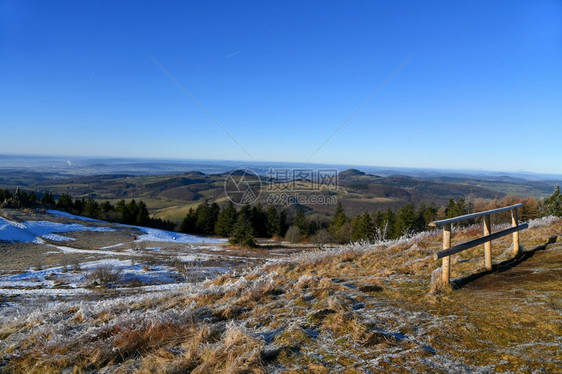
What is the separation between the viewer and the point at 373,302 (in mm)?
5344

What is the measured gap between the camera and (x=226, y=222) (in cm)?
5025

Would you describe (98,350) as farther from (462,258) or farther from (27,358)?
(462,258)

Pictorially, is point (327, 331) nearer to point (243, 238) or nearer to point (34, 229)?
point (243, 238)

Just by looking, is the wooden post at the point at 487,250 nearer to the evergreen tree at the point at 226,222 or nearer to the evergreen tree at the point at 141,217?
the evergreen tree at the point at 226,222

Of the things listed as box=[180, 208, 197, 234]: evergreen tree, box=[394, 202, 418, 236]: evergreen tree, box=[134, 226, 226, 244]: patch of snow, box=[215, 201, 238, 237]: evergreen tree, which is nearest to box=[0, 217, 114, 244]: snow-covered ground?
box=[134, 226, 226, 244]: patch of snow

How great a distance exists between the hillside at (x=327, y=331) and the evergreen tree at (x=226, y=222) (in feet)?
143

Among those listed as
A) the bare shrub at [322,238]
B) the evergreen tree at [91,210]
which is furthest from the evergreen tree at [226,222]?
the evergreen tree at [91,210]

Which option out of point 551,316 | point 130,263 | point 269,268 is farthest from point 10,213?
point 551,316

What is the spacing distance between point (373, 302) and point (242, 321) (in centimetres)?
240

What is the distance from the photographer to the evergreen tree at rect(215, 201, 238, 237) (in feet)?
164

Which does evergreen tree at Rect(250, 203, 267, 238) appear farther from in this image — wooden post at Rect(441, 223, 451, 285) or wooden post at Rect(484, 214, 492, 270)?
wooden post at Rect(441, 223, 451, 285)

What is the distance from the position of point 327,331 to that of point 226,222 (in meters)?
47.4

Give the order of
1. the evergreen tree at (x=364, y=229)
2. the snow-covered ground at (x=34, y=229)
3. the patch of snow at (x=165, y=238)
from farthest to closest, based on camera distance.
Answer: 1. the evergreen tree at (x=364, y=229)
2. the patch of snow at (x=165, y=238)
3. the snow-covered ground at (x=34, y=229)

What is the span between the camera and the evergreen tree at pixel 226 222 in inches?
1970
